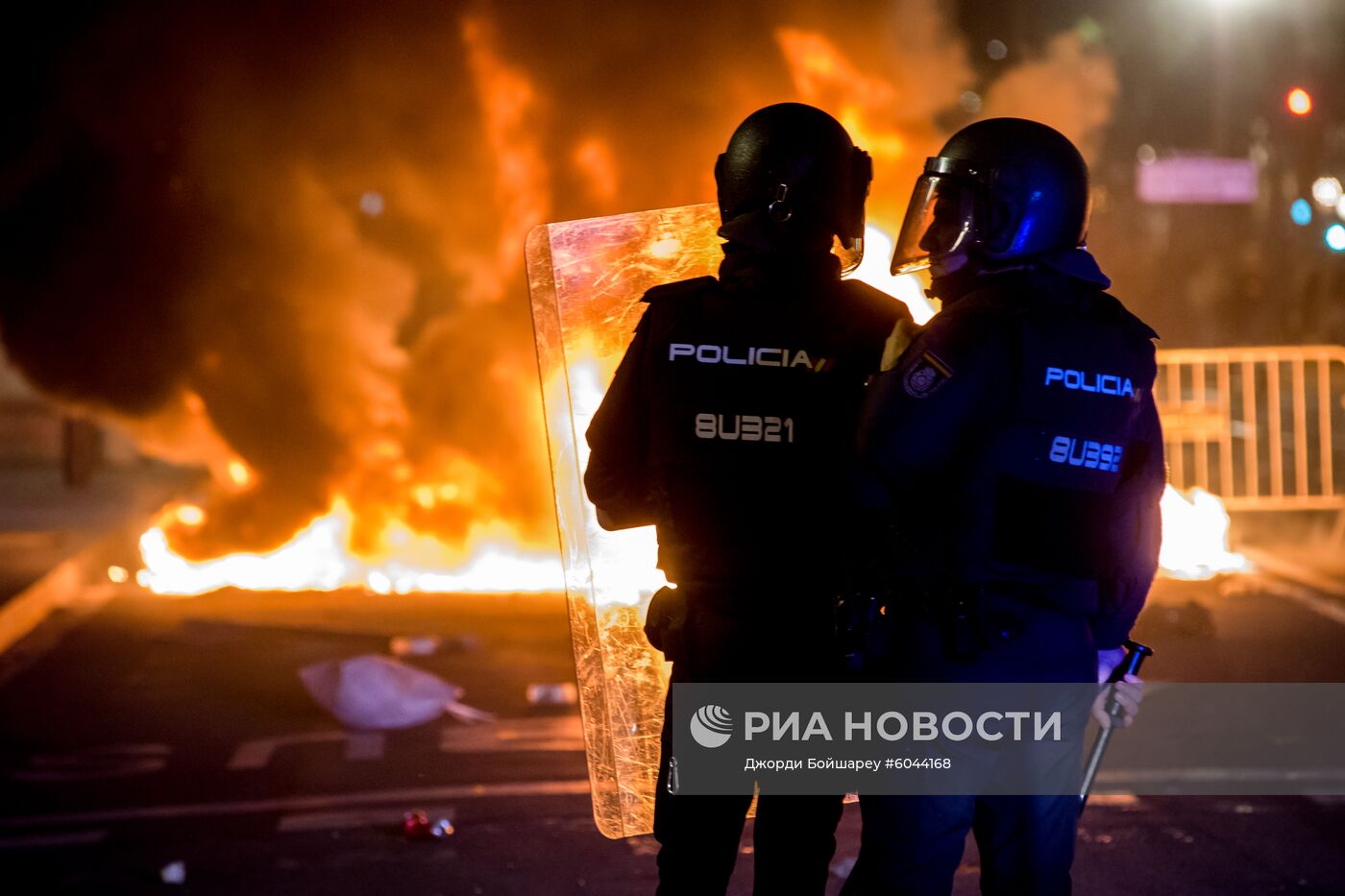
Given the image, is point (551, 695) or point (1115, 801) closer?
point (1115, 801)

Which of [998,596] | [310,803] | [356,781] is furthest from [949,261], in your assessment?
[356,781]

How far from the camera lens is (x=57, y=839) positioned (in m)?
4.77

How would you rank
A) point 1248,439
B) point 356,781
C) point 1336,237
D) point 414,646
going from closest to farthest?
1. point 356,781
2. point 414,646
3. point 1336,237
4. point 1248,439

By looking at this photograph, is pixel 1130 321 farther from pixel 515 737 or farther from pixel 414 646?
pixel 414 646

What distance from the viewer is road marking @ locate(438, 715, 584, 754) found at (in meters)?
5.94

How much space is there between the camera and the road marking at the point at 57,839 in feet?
15.5

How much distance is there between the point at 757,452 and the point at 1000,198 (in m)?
0.67

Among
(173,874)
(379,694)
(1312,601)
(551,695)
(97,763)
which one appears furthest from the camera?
(1312,601)

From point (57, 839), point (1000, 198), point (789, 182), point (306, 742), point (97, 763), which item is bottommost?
point (57, 839)

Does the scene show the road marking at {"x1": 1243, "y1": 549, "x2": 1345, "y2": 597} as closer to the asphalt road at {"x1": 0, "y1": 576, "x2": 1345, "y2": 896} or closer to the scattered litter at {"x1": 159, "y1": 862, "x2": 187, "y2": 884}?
the asphalt road at {"x1": 0, "y1": 576, "x2": 1345, "y2": 896}

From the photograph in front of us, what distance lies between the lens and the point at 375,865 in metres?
4.50

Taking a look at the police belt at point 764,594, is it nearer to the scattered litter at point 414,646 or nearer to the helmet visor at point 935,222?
the helmet visor at point 935,222

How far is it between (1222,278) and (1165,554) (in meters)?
22.9

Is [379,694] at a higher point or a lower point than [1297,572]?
lower
